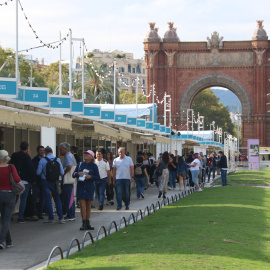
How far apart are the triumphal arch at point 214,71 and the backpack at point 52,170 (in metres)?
69.1

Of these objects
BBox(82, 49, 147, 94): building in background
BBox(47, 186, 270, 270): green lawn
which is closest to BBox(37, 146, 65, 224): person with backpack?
BBox(47, 186, 270, 270): green lawn

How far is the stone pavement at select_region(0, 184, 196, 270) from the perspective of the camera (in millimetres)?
10708

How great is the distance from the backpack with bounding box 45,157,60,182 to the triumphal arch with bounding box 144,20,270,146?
69.1 m

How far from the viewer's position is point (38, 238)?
1330 centimetres

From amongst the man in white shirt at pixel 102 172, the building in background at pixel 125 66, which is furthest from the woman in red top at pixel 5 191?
the building in background at pixel 125 66

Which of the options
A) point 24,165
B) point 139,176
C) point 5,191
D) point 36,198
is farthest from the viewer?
point 139,176

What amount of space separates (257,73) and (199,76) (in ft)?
22.3

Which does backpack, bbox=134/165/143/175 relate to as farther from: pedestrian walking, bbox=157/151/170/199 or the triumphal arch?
the triumphal arch

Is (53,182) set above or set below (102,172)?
below

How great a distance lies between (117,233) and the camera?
13.2 m

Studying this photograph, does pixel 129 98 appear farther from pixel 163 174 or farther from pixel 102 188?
pixel 102 188

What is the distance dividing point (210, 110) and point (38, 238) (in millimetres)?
124294

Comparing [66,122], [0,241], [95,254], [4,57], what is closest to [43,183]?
[66,122]

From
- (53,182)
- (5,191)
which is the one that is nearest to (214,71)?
(53,182)
